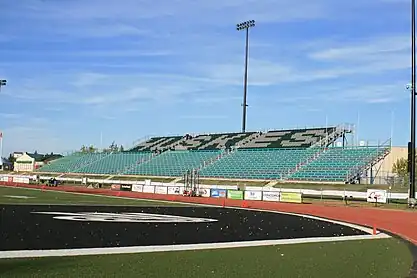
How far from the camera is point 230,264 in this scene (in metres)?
10.9

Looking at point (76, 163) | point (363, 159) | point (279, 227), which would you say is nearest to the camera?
point (279, 227)

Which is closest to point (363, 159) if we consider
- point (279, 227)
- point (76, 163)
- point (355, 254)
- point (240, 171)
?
point (240, 171)

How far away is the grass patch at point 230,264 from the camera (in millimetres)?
9500

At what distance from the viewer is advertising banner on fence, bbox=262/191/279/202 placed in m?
45.2

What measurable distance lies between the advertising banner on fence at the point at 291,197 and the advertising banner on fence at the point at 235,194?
13.8 feet

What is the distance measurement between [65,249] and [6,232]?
4.05m

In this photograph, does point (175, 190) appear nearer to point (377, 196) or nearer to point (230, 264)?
point (377, 196)

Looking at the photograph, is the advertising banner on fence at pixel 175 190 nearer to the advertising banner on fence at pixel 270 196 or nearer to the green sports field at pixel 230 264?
the advertising banner on fence at pixel 270 196

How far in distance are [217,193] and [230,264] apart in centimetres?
3920

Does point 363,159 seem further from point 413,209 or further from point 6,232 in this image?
point 6,232

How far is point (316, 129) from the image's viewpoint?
2650 inches

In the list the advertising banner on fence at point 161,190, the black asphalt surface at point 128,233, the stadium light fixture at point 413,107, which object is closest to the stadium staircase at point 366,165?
the stadium light fixture at point 413,107

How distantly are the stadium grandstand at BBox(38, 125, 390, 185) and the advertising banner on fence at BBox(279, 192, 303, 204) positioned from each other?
7479mm

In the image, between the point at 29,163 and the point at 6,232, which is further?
the point at 29,163
